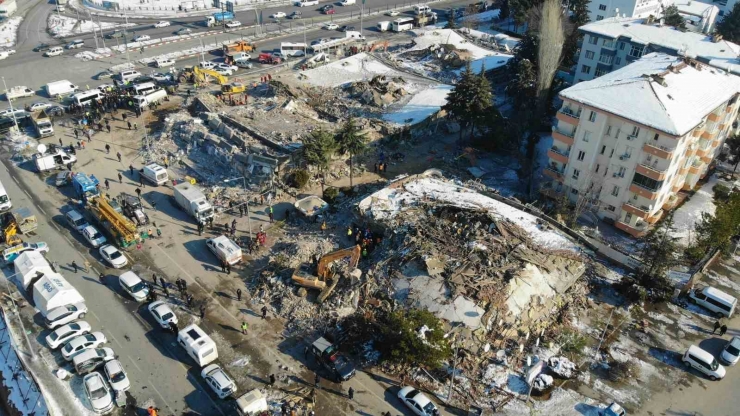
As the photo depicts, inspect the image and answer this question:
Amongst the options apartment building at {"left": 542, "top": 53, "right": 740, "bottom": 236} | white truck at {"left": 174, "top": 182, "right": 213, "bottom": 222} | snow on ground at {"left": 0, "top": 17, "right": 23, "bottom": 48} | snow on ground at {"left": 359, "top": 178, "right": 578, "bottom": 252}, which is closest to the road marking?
white truck at {"left": 174, "top": 182, "right": 213, "bottom": 222}

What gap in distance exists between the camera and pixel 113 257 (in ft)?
139

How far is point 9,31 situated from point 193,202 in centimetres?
6969

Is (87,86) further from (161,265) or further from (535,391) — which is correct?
(535,391)

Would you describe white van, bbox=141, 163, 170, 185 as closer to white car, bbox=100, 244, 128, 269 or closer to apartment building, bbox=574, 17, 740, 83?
white car, bbox=100, 244, 128, 269

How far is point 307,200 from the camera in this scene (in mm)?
48688

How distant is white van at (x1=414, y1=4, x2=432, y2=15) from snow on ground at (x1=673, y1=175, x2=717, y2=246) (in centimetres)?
6441

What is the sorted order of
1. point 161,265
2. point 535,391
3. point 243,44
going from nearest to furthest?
point 535,391 → point 161,265 → point 243,44

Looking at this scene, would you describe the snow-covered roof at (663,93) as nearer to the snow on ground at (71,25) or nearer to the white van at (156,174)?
the white van at (156,174)

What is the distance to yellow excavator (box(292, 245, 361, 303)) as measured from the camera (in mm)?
39062

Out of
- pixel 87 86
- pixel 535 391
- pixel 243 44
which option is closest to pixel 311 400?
pixel 535 391

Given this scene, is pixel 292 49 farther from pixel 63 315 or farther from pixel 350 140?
pixel 63 315

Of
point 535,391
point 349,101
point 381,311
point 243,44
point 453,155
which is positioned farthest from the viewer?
point 243,44

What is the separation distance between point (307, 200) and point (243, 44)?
152 feet

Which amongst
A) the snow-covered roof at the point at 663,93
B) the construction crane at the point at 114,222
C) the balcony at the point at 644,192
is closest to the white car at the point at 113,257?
the construction crane at the point at 114,222
